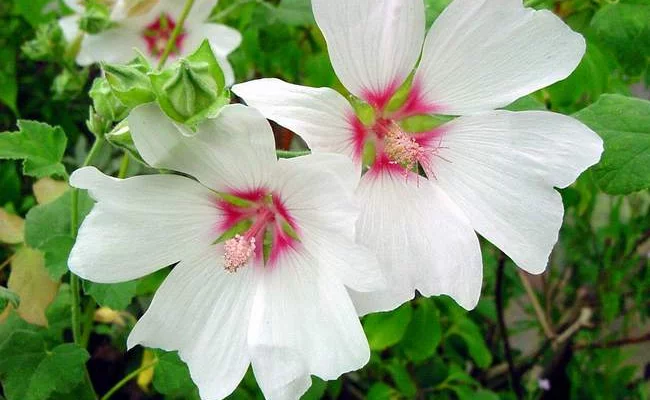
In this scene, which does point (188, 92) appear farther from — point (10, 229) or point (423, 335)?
point (423, 335)

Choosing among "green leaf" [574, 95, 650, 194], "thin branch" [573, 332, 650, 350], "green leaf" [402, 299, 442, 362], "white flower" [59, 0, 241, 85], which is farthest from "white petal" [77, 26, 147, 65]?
"thin branch" [573, 332, 650, 350]

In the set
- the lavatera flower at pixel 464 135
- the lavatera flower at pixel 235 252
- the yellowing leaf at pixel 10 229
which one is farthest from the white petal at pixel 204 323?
the yellowing leaf at pixel 10 229

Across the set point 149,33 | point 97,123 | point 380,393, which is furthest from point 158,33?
point 380,393

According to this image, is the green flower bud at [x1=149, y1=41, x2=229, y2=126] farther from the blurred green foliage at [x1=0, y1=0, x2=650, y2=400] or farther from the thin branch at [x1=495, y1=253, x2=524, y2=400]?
the thin branch at [x1=495, y1=253, x2=524, y2=400]

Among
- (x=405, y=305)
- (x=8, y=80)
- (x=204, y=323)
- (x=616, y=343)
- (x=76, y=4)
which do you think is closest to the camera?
(x=204, y=323)

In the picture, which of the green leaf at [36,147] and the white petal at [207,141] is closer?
the white petal at [207,141]

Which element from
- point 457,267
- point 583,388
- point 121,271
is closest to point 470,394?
point 583,388

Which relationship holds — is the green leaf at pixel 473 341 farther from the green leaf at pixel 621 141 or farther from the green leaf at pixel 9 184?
the green leaf at pixel 9 184

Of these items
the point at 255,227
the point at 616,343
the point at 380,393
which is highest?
the point at 255,227

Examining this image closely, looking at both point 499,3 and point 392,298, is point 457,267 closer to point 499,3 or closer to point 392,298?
point 392,298
